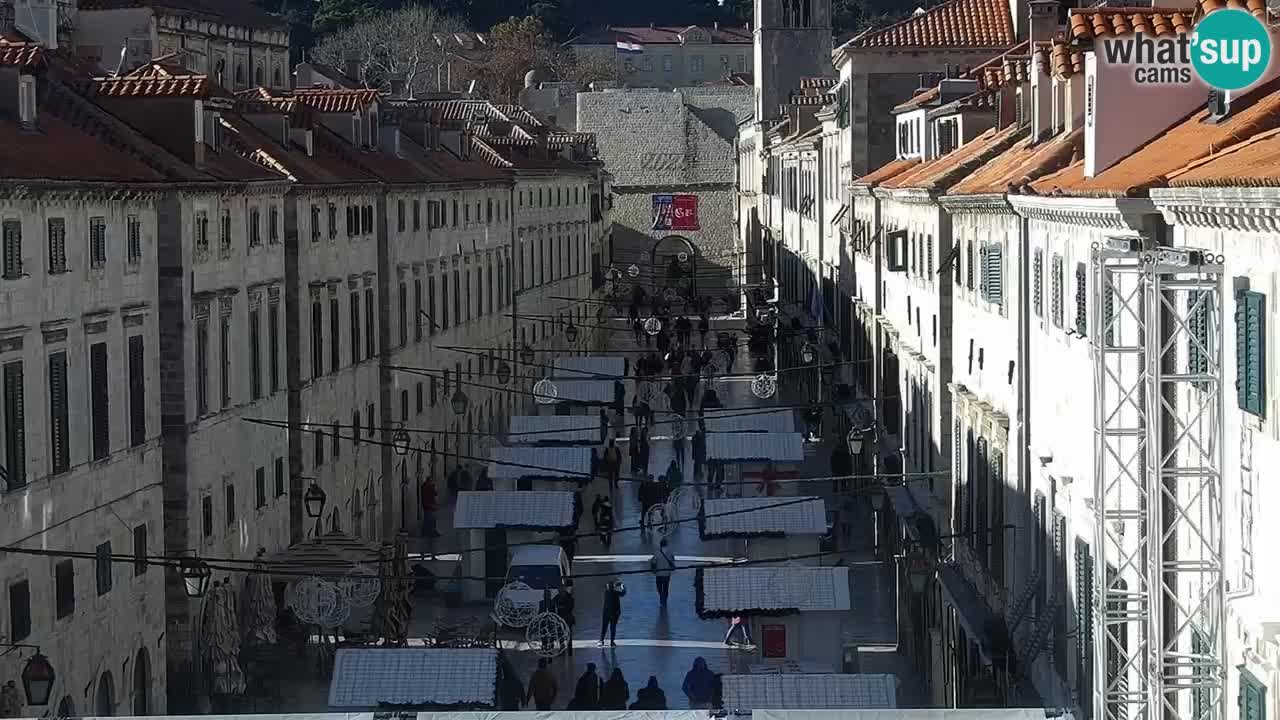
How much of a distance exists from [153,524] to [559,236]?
54.1m

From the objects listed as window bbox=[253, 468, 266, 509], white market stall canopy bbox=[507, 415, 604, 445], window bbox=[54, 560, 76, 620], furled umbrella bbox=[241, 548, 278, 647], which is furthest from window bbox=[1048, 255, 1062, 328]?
white market stall canopy bbox=[507, 415, 604, 445]

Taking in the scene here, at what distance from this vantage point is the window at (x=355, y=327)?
4747cm

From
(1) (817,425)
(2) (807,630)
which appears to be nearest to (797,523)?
(2) (807,630)

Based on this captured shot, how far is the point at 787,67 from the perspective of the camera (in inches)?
4513

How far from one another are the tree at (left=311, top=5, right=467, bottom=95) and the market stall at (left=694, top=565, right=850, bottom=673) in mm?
101199

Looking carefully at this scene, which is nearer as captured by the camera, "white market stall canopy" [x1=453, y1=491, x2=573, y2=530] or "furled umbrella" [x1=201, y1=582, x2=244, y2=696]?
"furled umbrella" [x1=201, y1=582, x2=244, y2=696]

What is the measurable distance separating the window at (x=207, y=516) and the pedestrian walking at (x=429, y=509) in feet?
51.4

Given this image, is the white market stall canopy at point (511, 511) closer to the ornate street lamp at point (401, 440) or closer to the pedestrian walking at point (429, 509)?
the ornate street lamp at point (401, 440)

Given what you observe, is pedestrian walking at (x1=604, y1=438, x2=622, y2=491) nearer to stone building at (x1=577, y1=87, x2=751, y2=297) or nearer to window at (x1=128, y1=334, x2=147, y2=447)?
window at (x1=128, y1=334, x2=147, y2=447)

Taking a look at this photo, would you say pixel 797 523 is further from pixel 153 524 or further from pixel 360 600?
pixel 153 524

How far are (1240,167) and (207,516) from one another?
22.4m

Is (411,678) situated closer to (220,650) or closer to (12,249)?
(220,650)

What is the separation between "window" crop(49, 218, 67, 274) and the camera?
93.0ft

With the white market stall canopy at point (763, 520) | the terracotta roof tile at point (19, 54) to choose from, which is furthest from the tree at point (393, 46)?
the terracotta roof tile at point (19, 54)
